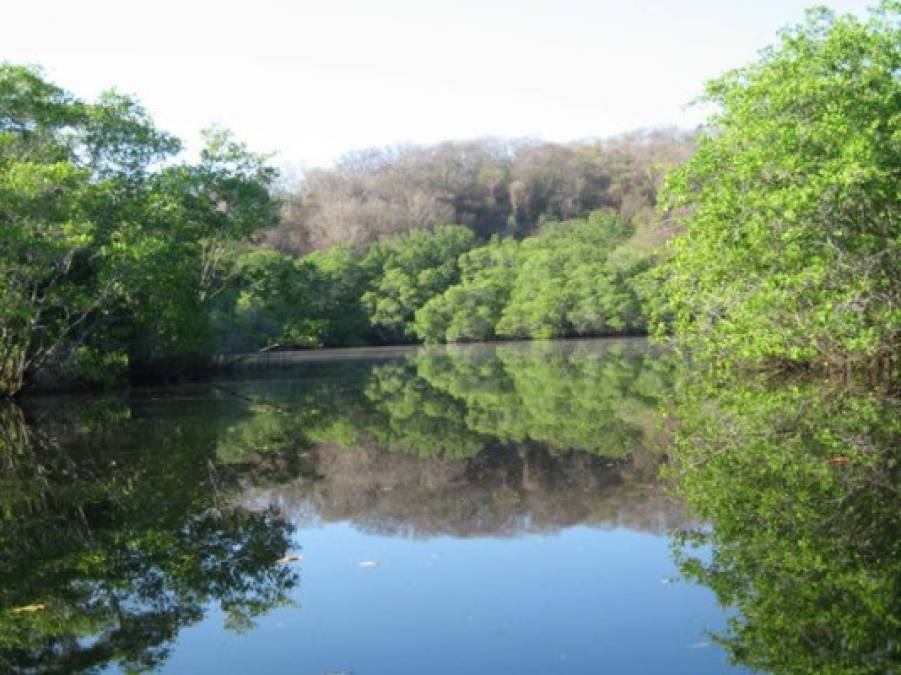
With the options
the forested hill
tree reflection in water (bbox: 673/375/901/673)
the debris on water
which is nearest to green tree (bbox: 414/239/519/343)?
the forested hill

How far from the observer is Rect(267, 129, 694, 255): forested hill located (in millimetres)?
75125

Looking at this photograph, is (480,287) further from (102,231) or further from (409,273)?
(102,231)

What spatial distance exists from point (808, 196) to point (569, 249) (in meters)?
48.5

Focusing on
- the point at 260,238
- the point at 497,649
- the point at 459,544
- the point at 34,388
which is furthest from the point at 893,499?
the point at 260,238

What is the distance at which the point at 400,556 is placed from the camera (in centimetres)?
690

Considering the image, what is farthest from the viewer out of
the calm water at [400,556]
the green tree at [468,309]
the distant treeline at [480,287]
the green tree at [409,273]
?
the green tree at [409,273]

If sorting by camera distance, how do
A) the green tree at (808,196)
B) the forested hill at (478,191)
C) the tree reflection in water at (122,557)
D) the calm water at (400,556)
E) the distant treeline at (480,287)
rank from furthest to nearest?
the forested hill at (478,191) → the distant treeline at (480,287) → the green tree at (808,196) → the tree reflection in water at (122,557) → the calm water at (400,556)

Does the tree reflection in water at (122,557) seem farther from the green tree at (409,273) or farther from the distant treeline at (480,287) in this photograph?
the green tree at (409,273)

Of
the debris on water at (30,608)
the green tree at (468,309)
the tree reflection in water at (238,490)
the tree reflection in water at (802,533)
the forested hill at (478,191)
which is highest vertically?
the forested hill at (478,191)

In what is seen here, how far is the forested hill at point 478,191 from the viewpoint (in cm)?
7512

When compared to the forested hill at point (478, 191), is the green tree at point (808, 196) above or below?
below

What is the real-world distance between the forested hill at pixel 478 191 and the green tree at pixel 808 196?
184 feet

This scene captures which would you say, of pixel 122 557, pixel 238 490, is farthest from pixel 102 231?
pixel 122 557

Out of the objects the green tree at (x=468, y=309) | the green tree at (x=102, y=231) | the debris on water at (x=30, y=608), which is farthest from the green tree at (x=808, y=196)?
the green tree at (x=468, y=309)
